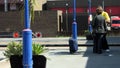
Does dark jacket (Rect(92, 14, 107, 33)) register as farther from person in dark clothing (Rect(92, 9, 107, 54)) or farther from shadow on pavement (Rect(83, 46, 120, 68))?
shadow on pavement (Rect(83, 46, 120, 68))

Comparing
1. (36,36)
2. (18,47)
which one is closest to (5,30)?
(36,36)

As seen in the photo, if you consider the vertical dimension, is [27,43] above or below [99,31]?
above

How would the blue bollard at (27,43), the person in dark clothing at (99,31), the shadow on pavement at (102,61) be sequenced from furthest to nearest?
the person in dark clothing at (99,31), the shadow on pavement at (102,61), the blue bollard at (27,43)

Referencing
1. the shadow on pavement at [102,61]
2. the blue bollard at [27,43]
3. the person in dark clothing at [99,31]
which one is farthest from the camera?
the person in dark clothing at [99,31]

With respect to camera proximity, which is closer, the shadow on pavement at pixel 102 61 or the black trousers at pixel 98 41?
the shadow on pavement at pixel 102 61

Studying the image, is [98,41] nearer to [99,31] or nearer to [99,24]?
[99,31]

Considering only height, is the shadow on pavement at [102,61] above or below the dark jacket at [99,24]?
below

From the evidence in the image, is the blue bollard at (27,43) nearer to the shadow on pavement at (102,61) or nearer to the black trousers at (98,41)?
the shadow on pavement at (102,61)

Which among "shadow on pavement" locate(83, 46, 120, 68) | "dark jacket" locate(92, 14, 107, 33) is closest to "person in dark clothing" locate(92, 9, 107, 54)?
"dark jacket" locate(92, 14, 107, 33)

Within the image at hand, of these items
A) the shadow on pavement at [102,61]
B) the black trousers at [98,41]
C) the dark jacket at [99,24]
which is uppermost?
the dark jacket at [99,24]

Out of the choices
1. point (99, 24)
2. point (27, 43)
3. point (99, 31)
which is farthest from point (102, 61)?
point (27, 43)

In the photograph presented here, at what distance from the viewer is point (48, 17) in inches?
1994

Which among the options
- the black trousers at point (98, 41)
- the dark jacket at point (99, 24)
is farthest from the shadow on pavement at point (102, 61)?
the dark jacket at point (99, 24)

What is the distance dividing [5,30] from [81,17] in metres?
9.73
